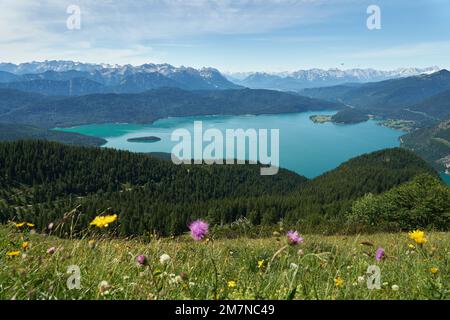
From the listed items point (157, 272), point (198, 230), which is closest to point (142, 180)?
point (157, 272)

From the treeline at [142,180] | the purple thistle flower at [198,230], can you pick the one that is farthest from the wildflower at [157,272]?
the treeline at [142,180]

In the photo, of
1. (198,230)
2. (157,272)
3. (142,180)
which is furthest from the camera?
(142,180)

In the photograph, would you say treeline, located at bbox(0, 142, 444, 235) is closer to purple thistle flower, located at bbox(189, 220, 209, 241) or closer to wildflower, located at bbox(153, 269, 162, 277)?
wildflower, located at bbox(153, 269, 162, 277)

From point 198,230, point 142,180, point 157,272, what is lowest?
point 142,180

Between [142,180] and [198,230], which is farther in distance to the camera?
[142,180]

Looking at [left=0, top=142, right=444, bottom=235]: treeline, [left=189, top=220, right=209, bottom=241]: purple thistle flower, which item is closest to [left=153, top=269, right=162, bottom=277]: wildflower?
[left=189, top=220, right=209, bottom=241]: purple thistle flower

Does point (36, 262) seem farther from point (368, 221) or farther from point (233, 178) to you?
point (233, 178)

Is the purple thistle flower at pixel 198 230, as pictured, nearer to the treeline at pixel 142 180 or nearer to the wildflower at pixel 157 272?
the wildflower at pixel 157 272

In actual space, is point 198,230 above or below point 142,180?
above

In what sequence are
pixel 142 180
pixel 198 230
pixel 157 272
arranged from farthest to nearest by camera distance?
pixel 142 180, pixel 157 272, pixel 198 230

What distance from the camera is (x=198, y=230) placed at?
124 inches

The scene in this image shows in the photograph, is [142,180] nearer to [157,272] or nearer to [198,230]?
[157,272]

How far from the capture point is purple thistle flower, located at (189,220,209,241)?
3070 millimetres
